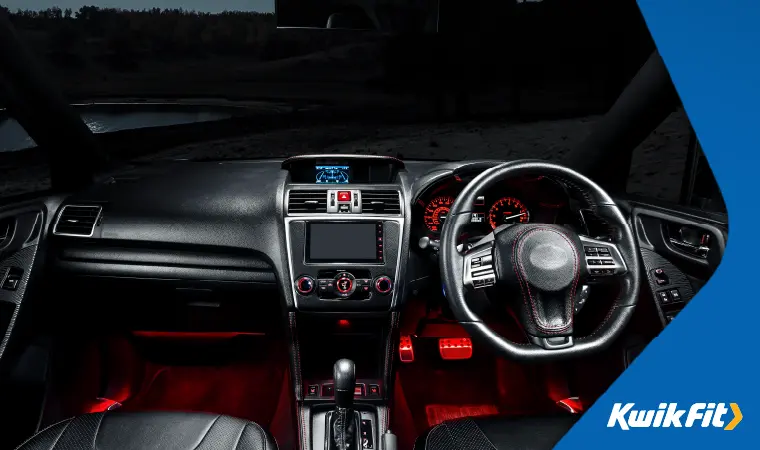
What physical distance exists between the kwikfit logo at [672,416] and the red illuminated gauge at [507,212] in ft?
5.70

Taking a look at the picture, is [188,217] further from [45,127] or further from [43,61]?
[43,61]

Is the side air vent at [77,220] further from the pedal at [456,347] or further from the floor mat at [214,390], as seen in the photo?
the pedal at [456,347]

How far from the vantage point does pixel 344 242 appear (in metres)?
2.52

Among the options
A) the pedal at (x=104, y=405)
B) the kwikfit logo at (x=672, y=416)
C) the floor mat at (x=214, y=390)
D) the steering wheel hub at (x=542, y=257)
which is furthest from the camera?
the floor mat at (x=214, y=390)

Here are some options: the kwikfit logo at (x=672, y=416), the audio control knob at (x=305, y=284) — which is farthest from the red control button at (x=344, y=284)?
the kwikfit logo at (x=672, y=416)

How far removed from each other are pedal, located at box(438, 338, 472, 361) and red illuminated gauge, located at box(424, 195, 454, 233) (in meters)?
0.86

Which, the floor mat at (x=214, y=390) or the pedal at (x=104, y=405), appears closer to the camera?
the pedal at (x=104, y=405)

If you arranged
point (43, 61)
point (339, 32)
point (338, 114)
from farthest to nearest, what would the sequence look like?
Answer: point (338, 114), point (339, 32), point (43, 61)

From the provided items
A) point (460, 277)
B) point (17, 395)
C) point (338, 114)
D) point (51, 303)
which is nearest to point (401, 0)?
point (338, 114)

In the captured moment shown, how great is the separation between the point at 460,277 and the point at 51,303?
203cm

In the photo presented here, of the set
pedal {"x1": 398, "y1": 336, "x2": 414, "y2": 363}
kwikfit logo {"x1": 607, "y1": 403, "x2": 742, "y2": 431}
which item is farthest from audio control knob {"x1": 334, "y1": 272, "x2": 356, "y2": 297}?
kwikfit logo {"x1": 607, "y1": 403, "x2": 742, "y2": 431}

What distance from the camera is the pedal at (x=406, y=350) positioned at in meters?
3.16

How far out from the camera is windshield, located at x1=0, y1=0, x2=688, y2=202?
278cm

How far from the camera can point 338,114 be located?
3076 millimetres
